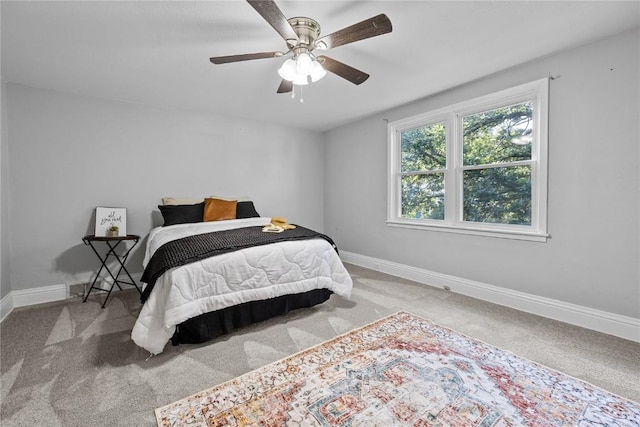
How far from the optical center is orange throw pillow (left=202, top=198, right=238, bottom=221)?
134 inches

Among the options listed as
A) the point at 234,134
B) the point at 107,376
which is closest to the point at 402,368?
the point at 107,376

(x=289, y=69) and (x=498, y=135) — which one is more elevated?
(x=289, y=69)

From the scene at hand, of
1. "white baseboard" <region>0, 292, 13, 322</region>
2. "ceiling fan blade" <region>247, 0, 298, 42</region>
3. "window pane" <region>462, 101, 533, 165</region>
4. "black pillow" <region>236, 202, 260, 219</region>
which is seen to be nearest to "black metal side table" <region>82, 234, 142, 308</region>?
"white baseboard" <region>0, 292, 13, 322</region>

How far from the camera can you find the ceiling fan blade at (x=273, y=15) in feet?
4.54

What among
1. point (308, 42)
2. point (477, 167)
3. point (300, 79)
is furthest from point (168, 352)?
point (477, 167)

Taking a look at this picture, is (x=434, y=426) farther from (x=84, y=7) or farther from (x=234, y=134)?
(x=234, y=134)

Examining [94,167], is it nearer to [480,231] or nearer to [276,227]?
[276,227]

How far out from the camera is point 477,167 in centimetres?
300

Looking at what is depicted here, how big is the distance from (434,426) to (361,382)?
0.42 m

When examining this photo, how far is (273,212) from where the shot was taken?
14.9 feet

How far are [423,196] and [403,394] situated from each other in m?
2.57

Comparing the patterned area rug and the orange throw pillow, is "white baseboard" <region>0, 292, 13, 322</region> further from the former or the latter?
the patterned area rug

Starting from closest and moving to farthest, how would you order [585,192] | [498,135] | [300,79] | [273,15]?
[273,15]
[300,79]
[585,192]
[498,135]

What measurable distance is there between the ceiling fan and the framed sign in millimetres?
2296
